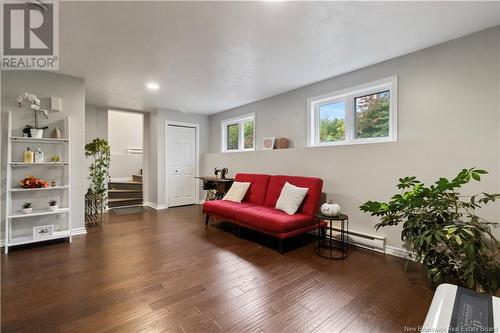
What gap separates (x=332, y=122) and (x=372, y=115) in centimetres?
61

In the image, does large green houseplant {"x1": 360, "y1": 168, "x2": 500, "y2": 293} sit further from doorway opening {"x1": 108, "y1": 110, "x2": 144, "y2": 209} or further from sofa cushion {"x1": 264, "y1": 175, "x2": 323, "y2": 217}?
doorway opening {"x1": 108, "y1": 110, "x2": 144, "y2": 209}

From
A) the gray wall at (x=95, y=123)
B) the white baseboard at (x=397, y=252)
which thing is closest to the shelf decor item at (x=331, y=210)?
the white baseboard at (x=397, y=252)

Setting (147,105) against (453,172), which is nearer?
(453,172)

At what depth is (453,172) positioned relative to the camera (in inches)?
95.9

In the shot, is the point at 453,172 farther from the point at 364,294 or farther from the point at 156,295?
the point at 156,295

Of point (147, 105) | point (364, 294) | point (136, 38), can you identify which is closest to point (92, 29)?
point (136, 38)

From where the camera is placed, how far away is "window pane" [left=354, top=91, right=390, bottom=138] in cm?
310

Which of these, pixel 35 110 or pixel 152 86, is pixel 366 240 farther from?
pixel 35 110

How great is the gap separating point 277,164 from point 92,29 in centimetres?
313

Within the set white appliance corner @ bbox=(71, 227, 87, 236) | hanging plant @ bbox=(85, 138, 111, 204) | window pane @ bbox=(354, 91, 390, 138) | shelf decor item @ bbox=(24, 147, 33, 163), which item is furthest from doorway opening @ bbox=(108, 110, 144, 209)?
window pane @ bbox=(354, 91, 390, 138)

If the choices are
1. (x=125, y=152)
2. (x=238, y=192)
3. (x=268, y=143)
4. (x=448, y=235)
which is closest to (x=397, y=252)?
(x=448, y=235)

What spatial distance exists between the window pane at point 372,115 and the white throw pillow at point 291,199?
1.19 meters

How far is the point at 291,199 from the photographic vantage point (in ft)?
10.7

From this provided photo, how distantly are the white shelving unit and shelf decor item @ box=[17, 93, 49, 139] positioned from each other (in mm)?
105
